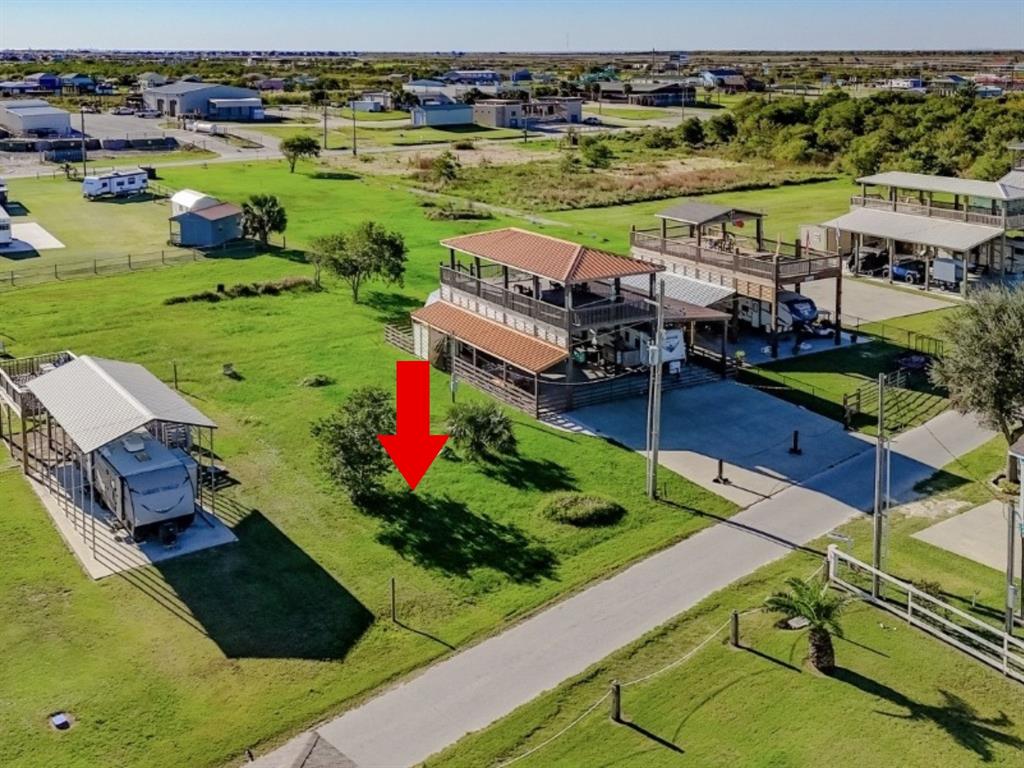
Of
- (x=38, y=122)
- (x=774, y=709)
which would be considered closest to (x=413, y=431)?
(x=774, y=709)

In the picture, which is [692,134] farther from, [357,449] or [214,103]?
[357,449]

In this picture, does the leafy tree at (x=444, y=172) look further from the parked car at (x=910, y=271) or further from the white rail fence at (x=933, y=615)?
the white rail fence at (x=933, y=615)

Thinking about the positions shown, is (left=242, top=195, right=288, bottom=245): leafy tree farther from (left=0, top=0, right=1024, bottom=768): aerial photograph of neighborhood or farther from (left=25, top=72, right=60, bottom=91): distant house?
(left=25, top=72, right=60, bottom=91): distant house

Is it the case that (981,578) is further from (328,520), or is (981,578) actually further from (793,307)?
(793,307)

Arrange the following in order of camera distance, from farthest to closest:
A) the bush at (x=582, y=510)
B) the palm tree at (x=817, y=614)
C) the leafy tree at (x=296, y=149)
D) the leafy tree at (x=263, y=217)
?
the leafy tree at (x=296, y=149) < the leafy tree at (x=263, y=217) < the bush at (x=582, y=510) < the palm tree at (x=817, y=614)

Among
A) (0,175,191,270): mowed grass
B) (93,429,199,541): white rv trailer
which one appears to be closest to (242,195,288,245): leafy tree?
(0,175,191,270): mowed grass

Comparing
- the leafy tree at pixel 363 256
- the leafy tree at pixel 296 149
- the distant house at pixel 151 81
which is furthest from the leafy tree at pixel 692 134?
the distant house at pixel 151 81
